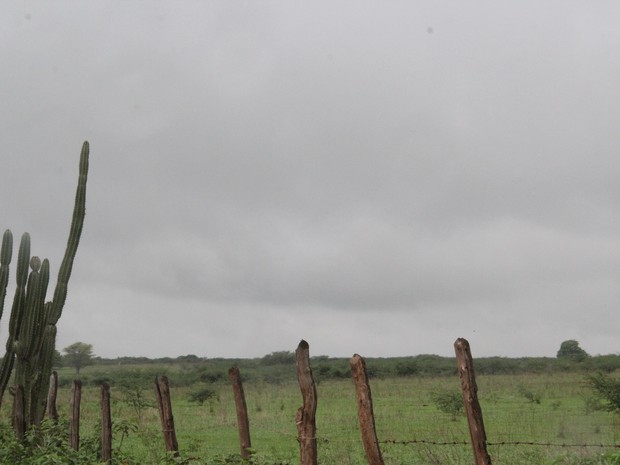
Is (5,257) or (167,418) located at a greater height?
(5,257)

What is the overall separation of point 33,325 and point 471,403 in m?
10.0

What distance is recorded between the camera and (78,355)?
11512 centimetres

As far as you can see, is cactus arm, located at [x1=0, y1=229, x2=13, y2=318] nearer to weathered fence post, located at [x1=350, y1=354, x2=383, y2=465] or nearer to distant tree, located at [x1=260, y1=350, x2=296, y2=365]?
weathered fence post, located at [x1=350, y1=354, x2=383, y2=465]

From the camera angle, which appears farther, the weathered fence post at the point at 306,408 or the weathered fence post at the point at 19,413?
the weathered fence post at the point at 19,413

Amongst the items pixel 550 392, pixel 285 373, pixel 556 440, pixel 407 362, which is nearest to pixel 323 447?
pixel 556 440

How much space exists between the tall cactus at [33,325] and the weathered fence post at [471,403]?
383 inches

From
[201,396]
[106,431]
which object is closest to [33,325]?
[106,431]

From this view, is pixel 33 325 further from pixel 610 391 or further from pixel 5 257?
pixel 610 391

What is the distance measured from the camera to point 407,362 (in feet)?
190

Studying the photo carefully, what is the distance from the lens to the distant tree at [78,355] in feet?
377

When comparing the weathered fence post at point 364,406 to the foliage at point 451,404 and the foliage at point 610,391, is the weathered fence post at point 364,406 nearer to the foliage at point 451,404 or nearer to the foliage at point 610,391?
the foliage at point 610,391

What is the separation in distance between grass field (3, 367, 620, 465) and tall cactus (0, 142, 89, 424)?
1.41 metres

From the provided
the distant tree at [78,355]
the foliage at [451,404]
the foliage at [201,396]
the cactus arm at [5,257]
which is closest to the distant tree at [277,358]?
the distant tree at [78,355]

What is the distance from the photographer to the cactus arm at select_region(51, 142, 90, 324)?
547 inches
